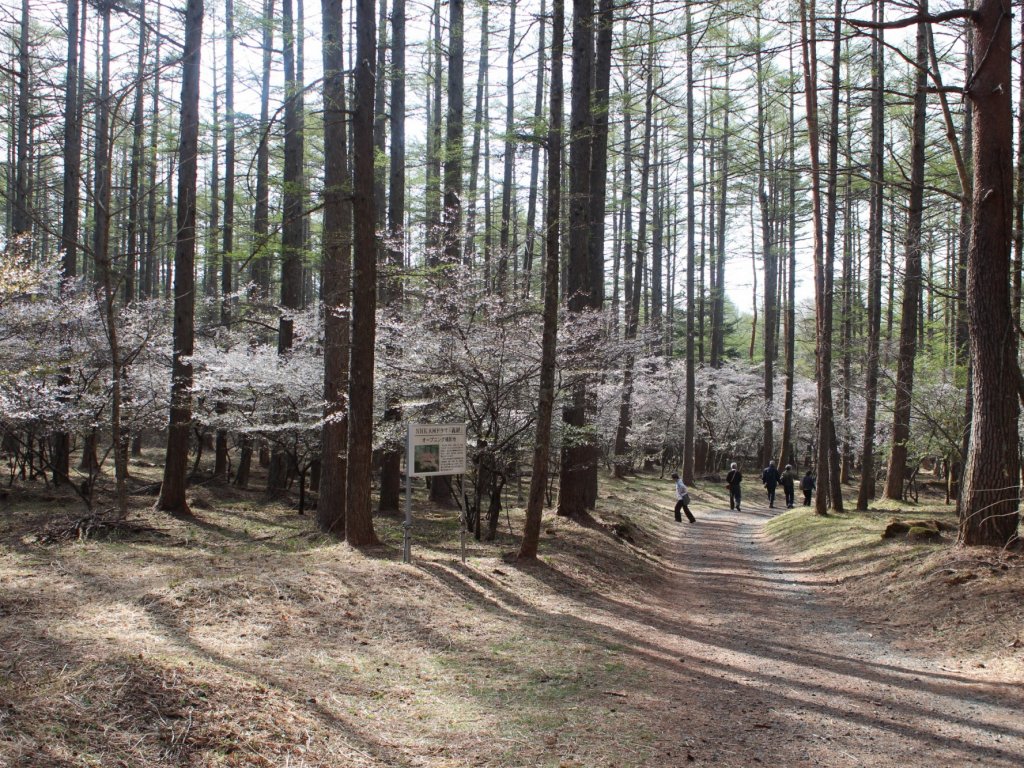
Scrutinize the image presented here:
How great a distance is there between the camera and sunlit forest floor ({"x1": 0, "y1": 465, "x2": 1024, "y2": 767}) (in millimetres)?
3781

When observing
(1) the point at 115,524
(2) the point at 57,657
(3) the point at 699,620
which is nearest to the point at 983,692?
(3) the point at 699,620

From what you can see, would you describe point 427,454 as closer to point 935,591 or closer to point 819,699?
point 819,699

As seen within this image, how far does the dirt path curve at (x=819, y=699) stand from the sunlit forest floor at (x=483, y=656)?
24mm

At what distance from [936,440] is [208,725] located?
55.7 ft

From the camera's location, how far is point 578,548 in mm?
10414

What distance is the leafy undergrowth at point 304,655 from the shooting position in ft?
11.7

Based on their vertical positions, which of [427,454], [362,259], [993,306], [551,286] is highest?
[362,259]

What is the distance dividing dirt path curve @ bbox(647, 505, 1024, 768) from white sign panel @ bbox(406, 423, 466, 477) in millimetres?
3221

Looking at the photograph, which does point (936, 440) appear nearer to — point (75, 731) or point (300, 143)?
point (300, 143)

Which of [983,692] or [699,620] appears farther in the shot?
[699,620]

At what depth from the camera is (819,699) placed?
5.16 m

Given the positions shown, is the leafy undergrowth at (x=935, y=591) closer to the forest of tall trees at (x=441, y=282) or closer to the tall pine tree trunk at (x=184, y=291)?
the forest of tall trees at (x=441, y=282)

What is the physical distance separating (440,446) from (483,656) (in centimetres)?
339

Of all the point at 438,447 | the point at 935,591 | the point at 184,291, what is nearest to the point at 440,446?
the point at 438,447
